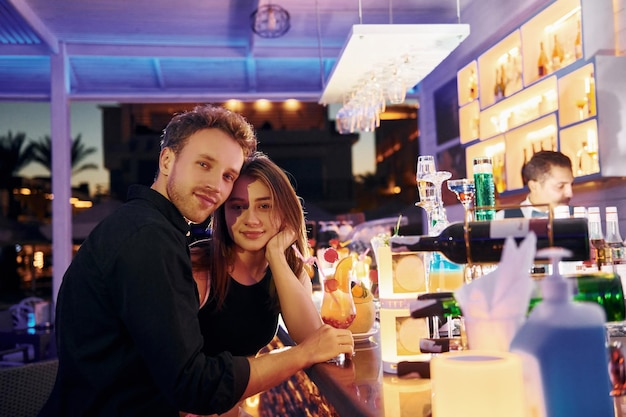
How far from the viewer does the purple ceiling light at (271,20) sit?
4.41 metres

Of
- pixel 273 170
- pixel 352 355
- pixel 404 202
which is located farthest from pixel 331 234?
pixel 352 355

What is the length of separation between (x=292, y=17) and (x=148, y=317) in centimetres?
459

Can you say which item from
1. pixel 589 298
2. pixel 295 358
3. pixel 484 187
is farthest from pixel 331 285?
pixel 589 298

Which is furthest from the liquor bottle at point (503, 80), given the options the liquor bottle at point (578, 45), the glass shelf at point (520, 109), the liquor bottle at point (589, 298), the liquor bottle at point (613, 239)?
the liquor bottle at point (589, 298)

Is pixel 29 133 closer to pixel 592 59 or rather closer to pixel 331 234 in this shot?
pixel 331 234

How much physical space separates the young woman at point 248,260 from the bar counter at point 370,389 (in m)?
0.44

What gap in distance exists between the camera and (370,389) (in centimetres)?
112

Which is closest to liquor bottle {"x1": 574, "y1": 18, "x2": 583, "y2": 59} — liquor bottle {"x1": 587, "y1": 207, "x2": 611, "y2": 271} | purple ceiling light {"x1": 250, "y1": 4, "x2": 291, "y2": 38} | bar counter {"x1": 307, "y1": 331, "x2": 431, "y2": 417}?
purple ceiling light {"x1": 250, "y1": 4, "x2": 291, "y2": 38}

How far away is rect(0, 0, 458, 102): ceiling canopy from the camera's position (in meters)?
5.13

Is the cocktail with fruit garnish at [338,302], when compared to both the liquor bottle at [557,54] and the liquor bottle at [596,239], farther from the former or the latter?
the liquor bottle at [557,54]

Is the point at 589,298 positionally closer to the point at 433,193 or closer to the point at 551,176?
the point at 433,193

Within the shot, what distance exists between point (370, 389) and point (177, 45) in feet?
18.3

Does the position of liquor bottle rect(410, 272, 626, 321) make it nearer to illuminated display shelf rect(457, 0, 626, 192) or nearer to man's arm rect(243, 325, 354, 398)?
man's arm rect(243, 325, 354, 398)

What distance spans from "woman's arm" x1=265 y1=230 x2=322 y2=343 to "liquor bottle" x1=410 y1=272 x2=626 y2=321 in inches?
38.2
